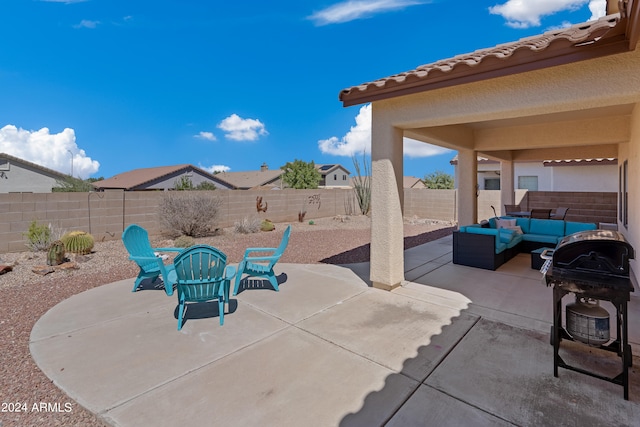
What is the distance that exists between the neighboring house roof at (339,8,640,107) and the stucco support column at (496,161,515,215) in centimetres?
1118

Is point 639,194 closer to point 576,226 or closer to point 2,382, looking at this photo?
point 576,226

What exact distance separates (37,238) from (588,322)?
496 inches

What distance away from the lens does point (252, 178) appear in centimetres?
5088

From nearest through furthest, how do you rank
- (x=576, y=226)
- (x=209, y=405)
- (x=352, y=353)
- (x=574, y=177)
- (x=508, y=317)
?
(x=209, y=405)
(x=352, y=353)
(x=508, y=317)
(x=576, y=226)
(x=574, y=177)

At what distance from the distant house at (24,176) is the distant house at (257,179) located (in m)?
18.7

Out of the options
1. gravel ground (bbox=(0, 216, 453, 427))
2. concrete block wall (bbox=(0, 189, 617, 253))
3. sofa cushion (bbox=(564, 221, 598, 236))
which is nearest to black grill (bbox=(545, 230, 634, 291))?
gravel ground (bbox=(0, 216, 453, 427))

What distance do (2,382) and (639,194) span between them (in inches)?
361

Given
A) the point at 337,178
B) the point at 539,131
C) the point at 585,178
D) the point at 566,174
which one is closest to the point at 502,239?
the point at 539,131

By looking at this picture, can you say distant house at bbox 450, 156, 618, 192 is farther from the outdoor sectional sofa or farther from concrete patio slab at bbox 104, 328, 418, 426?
concrete patio slab at bbox 104, 328, 418, 426

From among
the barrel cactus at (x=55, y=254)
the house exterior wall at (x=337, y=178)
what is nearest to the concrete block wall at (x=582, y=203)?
the barrel cactus at (x=55, y=254)

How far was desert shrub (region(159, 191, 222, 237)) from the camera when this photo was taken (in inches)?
480

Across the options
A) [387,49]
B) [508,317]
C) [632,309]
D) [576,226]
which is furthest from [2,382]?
[387,49]

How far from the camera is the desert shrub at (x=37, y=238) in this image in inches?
370

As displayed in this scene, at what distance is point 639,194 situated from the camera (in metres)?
5.48
